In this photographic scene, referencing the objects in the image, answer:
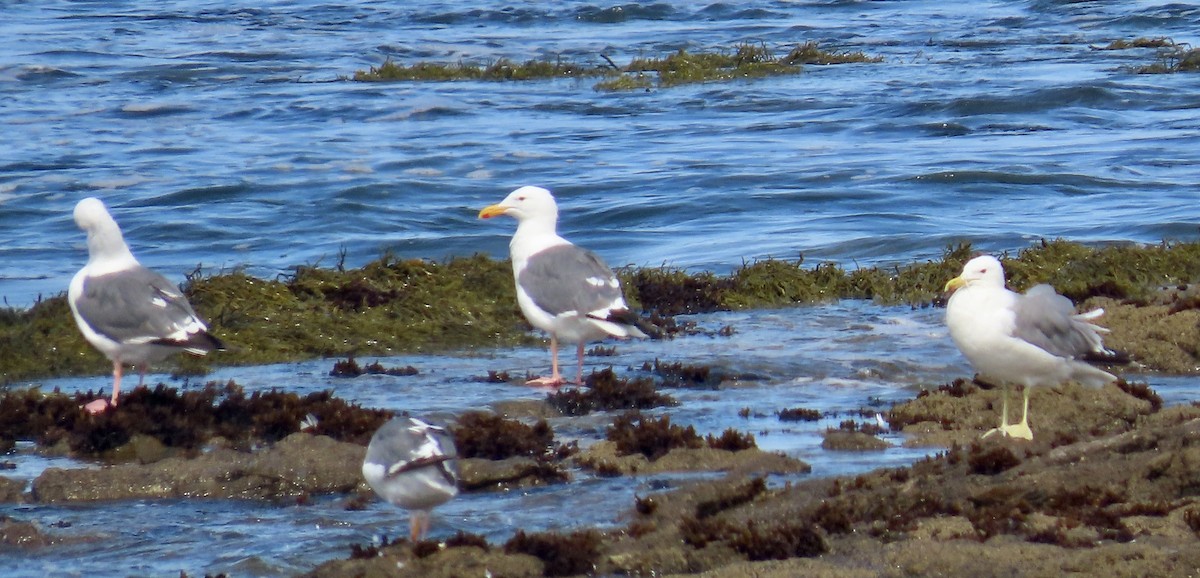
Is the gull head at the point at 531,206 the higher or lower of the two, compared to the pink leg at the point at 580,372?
higher

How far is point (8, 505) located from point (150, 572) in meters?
1.32

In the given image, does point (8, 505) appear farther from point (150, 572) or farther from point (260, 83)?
point (260, 83)

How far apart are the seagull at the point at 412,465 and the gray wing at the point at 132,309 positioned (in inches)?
122

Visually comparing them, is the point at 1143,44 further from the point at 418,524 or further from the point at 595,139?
the point at 418,524

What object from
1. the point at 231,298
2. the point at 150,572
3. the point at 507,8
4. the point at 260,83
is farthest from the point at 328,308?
the point at 507,8

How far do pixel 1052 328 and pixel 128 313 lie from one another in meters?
4.90

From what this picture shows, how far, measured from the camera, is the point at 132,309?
29.9 feet

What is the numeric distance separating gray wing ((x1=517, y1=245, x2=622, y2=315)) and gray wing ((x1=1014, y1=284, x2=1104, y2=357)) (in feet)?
9.19

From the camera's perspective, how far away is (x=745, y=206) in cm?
1891

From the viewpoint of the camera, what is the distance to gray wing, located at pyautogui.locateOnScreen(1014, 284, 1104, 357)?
765 centimetres

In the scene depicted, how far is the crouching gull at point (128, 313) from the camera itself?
906cm


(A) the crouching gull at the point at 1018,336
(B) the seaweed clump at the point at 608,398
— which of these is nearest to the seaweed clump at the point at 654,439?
(B) the seaweed clump at the point at 608,398

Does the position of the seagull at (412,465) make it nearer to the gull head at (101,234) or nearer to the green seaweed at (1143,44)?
the gull head at (101,234)

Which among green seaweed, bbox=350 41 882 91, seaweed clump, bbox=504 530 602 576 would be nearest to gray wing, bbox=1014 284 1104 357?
seaweed clump, bbox=504 530 602 576
